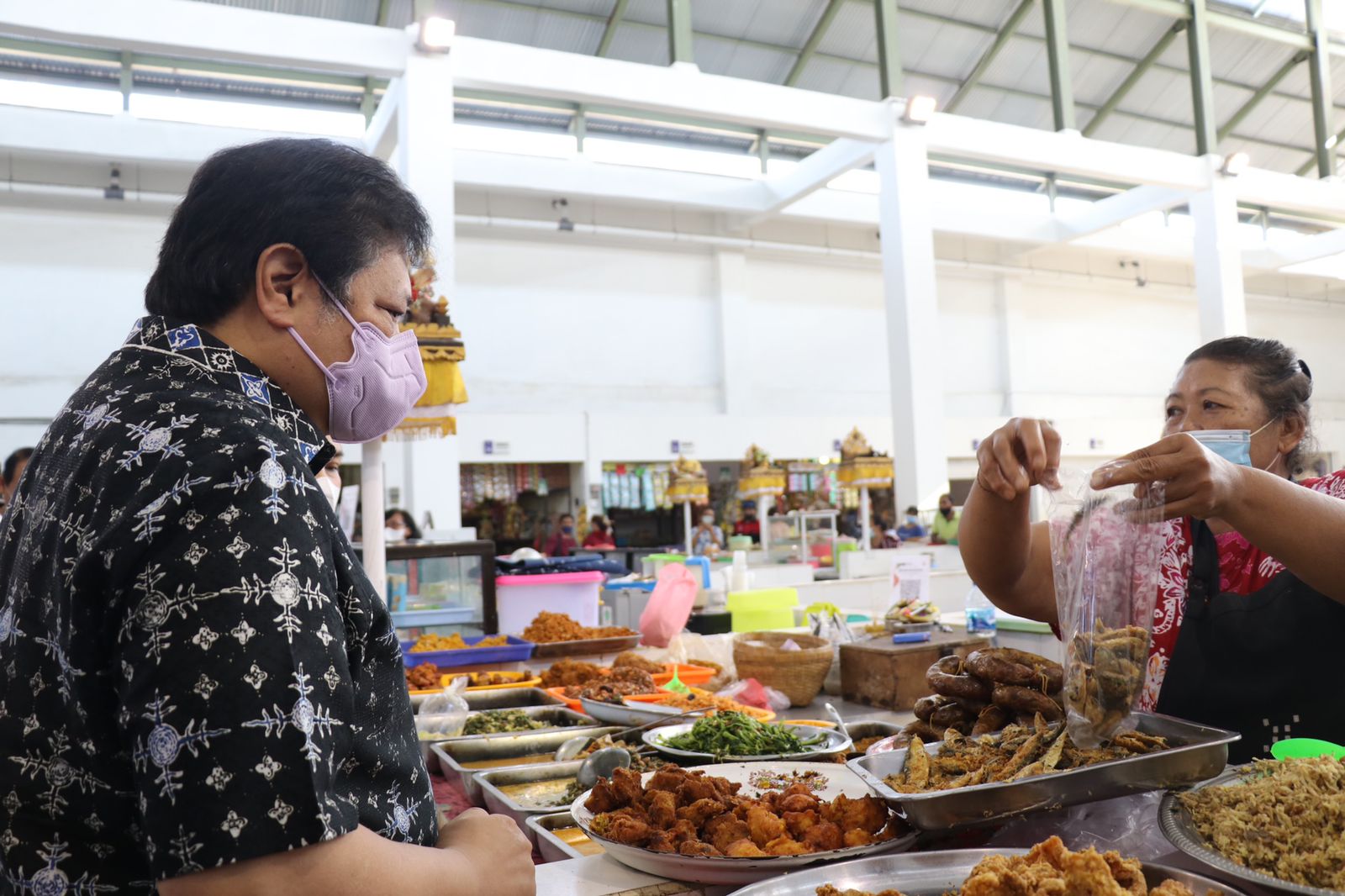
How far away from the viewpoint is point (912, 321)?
11211 mm

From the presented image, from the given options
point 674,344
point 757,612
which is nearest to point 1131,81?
point 674,344

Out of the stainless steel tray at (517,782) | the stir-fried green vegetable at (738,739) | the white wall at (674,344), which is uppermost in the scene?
the white wall at (674,344)

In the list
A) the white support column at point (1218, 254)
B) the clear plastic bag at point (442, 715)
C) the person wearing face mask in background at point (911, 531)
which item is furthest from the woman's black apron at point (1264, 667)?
the white support column at point (1218, 254)

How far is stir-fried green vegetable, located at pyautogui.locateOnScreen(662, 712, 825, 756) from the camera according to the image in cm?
195

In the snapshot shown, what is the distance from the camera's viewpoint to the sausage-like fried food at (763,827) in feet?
4.16

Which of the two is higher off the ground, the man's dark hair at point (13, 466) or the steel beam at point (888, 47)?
the steel beam at point (888, 47)

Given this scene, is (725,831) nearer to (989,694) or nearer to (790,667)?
(989,694)

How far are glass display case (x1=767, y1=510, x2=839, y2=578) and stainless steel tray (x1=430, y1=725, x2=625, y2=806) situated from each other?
709cm

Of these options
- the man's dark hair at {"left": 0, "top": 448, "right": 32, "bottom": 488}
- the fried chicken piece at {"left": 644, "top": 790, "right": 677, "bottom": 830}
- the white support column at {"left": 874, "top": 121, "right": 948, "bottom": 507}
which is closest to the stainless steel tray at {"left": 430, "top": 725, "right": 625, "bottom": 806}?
the fried chicken piece at {"left": 644, "top": 790, "right": 677, "bottom": 830}

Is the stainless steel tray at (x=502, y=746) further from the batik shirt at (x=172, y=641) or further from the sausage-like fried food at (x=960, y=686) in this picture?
the batik shirt at (x=172, y=641)

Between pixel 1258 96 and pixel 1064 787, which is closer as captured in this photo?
pixel 1064 787

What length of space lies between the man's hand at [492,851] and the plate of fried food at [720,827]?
0.67 feet

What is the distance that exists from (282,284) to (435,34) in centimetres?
801

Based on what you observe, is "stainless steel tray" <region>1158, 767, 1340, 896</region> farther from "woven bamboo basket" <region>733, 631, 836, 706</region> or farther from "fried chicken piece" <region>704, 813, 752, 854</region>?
"woven bamboo basket" <region>733, 631, 836, 706</region>
